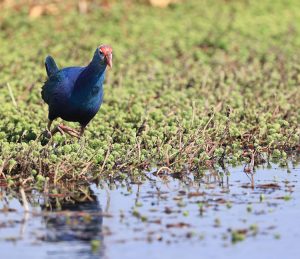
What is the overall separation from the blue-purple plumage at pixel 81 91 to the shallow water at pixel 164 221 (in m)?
1.09

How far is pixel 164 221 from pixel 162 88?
548 cm

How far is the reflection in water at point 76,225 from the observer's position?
6352 mm

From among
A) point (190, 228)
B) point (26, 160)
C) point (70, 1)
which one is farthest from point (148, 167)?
point (70, 1)

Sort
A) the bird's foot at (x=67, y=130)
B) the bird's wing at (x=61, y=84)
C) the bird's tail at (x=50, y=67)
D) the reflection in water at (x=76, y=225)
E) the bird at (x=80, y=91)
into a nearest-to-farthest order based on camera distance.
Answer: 1. the reflection in water at (x=76, y=225)
2. the bird at (x=80, y=91)
3. the bird's wing at (x=61, y=84)
4. the bird's foot at (x=67, y=130)
5. the bird's tail at (x=50, y=67)

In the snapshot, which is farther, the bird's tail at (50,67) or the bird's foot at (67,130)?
the bird's tail at (50,67)

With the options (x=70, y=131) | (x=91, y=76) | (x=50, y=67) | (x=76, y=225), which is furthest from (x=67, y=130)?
(x=76, y=225)

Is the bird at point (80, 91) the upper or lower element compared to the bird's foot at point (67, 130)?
upper

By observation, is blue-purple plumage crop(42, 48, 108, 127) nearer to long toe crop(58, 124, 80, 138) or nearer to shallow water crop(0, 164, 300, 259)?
long toe crop(58, 124, 80, 138)

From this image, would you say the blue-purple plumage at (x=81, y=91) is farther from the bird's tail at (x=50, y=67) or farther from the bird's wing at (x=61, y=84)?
the bird's tail at (x=50, y=67)

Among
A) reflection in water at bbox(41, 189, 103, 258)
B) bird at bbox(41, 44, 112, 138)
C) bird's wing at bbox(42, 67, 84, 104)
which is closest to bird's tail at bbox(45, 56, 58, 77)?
bird's wing at bbox(42, 67, 84, 104)

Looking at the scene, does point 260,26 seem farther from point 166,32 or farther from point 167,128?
point 167,128

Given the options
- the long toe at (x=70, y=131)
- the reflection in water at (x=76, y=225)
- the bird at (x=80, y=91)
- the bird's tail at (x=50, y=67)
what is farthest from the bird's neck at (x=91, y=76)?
the reflection in water at (x=76, y=225)

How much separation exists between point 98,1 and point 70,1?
1.50ft

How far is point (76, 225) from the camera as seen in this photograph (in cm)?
692
